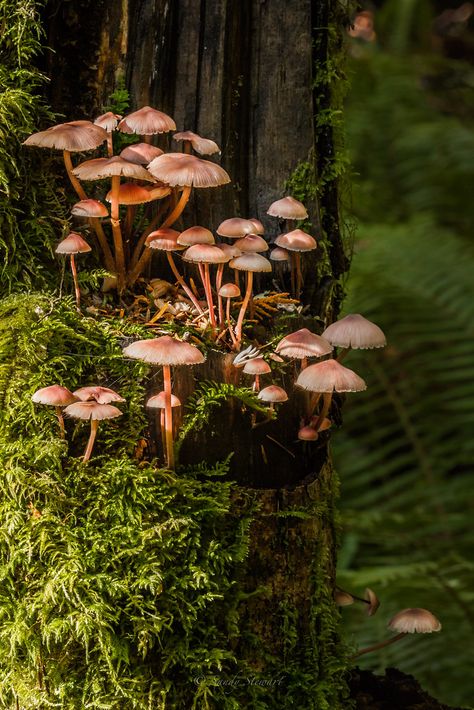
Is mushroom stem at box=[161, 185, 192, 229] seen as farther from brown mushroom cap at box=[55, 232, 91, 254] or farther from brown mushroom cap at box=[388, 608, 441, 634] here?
brown mushroom cap at box=[388, 608, 441, 634]

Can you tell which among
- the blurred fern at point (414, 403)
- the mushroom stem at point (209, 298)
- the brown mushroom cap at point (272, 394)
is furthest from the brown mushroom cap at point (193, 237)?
the blurred fern at point (414, 403)

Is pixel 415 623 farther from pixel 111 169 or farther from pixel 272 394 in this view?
pixel 111 169

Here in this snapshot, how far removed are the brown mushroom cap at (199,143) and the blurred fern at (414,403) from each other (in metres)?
2.72

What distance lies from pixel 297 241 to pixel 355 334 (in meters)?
0.41

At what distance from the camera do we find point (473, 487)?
18.9 ft

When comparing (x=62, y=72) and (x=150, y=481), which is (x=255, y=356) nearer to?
(x=150, y=481)

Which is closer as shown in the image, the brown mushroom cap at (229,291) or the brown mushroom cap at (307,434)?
the brown mushroom cap at (307,434)

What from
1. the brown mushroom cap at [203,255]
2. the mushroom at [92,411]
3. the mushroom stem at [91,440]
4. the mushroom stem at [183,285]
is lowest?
Result: the mushroom stem at [91,440]

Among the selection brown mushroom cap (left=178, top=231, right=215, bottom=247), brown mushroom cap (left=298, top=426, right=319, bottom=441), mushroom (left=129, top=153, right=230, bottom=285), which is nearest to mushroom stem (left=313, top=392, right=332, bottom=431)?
brown mushroom cap (left=298, top=426, right=319, bottom=441)

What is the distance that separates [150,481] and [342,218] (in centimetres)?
145

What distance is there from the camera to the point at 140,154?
240 centimetres

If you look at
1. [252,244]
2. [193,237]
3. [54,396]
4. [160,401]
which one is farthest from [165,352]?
[252,244]

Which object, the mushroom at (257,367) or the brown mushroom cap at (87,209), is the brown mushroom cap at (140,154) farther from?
the mushroom at (257,367)

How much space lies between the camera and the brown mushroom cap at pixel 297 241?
8.07 feet
